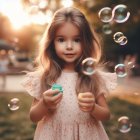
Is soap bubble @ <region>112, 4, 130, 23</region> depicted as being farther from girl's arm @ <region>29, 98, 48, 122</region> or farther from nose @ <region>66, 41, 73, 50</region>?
girl's arm @ <region>29, 98, 48, 122</region>

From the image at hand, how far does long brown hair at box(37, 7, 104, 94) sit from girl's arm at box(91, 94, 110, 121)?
0.22 ft

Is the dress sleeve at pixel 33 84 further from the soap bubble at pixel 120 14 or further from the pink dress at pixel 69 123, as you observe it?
the soap bubble at pixel 120 14

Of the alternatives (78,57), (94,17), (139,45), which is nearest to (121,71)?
(78,57)

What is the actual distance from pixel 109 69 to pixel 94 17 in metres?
6.50

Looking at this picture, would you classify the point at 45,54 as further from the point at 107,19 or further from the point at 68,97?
the point at 107,19

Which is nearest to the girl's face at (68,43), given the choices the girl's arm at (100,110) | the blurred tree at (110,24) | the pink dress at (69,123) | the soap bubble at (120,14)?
the pink dress at (69,123)

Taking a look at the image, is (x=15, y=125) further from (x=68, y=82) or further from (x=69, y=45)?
(x=69, y=45)

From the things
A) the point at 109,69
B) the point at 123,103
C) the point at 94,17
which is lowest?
the point at 109,69

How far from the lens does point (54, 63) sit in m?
3.28

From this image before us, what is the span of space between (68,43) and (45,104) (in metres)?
0.45

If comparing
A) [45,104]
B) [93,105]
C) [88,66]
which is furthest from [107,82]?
[45,104]

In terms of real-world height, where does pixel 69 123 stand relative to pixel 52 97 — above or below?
below

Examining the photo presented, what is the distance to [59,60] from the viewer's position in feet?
10.8

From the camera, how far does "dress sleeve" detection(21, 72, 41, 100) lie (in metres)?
3.21
